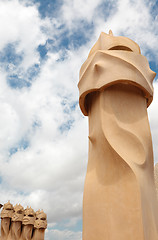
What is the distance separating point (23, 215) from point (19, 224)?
53 cm

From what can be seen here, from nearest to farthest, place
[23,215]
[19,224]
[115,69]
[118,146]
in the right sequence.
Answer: [118,146] < [115,69] < [19,224] < [23,215]

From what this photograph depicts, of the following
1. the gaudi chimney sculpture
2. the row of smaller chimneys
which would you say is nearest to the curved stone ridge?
the gaudi chimney sculpture

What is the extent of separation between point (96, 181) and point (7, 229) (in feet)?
35.1

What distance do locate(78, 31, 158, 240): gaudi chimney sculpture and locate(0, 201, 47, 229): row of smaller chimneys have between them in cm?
960

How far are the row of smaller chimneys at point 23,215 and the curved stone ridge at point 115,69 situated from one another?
9.98 m

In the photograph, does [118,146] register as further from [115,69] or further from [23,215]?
[23,215]

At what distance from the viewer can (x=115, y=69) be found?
614 cm

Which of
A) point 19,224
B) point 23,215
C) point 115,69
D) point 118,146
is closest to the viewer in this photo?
point 118,146

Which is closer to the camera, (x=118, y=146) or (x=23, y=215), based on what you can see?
(x=118, y=146)

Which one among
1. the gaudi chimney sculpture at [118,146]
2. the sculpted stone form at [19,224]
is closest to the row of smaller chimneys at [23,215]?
the sculpted stone form at [19,224]

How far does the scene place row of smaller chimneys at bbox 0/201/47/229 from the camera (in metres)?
14.0

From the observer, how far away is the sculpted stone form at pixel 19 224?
45.9ft

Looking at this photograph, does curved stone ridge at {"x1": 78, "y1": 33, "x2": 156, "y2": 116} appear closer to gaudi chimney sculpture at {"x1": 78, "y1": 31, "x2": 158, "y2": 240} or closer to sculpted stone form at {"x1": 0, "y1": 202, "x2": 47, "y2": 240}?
gaudi chimney sculpture at {"x1": 78, "y1": 31, "x2": 158, "y2": 240}

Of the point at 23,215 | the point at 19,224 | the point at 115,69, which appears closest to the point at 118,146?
the point at 115,69
